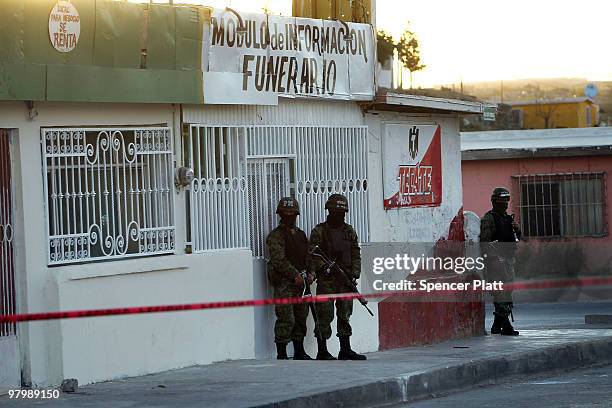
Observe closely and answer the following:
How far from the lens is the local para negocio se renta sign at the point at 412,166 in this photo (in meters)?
15.9

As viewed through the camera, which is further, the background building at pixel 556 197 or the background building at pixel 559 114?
the background building at pixel 559 114

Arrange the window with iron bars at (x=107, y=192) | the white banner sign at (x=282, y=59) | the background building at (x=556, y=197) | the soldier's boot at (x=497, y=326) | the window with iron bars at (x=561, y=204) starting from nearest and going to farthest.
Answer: the window with iron bars at (x=107, y=192) → the white banner sign at (x=282, y=59) → the soldier's boot at (x=497, y=326) → the background building at (x=556, y=197) → the window with iron bars at (x=561, y=204)

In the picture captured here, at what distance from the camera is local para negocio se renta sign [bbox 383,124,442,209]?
1588cm

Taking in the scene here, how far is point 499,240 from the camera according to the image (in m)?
16.8

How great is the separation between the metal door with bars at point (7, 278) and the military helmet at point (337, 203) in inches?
155

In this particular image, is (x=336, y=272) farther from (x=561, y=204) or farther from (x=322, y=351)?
(x=561, y=204)

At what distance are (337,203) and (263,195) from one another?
75 centimetres

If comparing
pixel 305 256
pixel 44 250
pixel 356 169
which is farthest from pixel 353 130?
pixel 44 250

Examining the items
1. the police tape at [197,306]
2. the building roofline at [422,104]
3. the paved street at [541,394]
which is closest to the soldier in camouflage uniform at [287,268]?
the police tape at [197,306]

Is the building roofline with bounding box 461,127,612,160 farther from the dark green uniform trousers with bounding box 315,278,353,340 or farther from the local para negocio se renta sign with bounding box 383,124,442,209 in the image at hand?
the dark green uniform trousers with bounding box 315,278,353,340

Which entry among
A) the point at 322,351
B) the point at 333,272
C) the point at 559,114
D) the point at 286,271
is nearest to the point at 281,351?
the point at 322,351

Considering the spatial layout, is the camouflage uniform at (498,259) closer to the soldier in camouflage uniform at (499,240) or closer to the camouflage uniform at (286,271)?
the soldier in camouflage uniform at (499,240)

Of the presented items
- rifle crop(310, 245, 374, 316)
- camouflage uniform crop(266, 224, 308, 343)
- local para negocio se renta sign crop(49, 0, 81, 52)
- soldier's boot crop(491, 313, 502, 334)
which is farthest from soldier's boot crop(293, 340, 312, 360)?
soldier's boot crop(491, 313, 502, 334)

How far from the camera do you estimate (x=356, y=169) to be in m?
15.3
